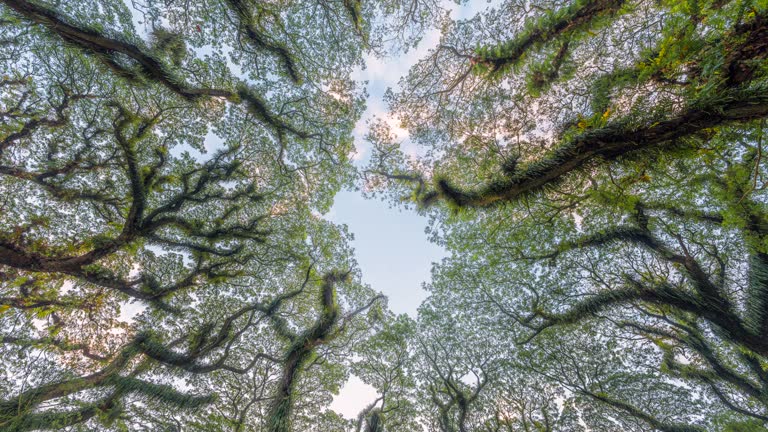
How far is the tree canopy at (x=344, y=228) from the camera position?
449 centimetres

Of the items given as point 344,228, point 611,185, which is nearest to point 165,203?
point 344,228

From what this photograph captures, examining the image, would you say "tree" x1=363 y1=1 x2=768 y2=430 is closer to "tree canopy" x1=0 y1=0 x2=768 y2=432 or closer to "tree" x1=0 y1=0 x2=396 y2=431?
"tree canopy" x1=0 y1=0 x2=768 y2=432

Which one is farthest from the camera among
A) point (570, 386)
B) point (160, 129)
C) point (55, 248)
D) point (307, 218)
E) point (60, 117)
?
point (307, 218)

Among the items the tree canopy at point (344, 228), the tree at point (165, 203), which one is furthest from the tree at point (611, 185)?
the tree at point (165, 203)

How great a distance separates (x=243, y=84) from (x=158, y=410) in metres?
10.4

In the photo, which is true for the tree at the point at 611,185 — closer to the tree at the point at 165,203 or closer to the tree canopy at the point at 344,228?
the tree canopy at the point at 344,228

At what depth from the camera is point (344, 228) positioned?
8.92 meters

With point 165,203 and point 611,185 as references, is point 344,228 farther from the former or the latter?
point 611,185

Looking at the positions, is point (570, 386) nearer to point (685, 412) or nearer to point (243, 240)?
point (685, 412)

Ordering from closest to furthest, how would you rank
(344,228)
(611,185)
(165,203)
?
(611,185) → (165,203) → (344,228)

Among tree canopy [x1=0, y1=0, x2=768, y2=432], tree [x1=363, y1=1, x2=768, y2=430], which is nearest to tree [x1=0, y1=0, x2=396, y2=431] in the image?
tree canopy [x1=0, y1=0, x2=768, y2=432]

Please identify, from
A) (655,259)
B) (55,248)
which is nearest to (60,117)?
(55,248)

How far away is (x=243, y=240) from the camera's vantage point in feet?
25.3

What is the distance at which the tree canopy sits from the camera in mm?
4492
